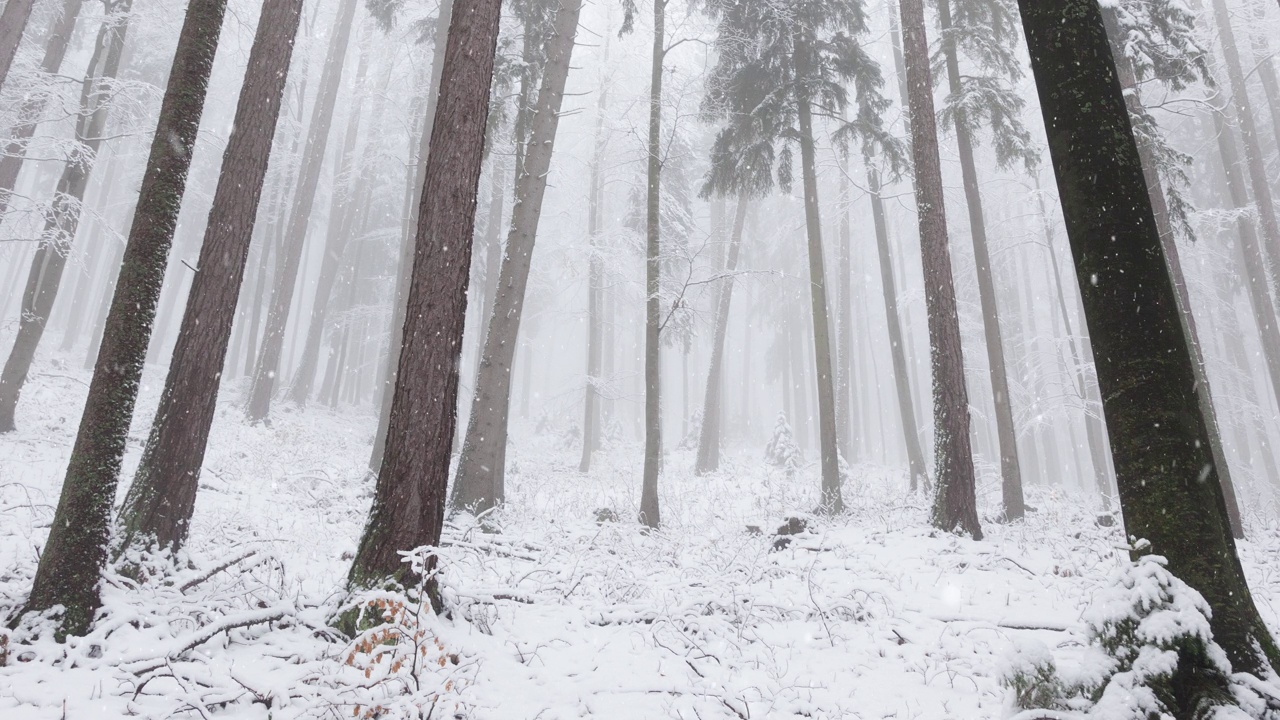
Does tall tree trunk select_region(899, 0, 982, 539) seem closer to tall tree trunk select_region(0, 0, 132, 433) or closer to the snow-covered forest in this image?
the snow-covered forest

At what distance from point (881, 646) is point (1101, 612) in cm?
176

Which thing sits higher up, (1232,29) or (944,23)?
(1232,29)

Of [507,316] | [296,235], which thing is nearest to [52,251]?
[296,235]

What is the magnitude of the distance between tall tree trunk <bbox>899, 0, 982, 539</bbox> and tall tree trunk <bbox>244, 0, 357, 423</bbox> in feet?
48.2

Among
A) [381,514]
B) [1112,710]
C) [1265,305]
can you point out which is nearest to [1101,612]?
[1112,710]

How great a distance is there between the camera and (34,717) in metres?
2.47

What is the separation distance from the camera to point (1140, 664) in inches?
96.5

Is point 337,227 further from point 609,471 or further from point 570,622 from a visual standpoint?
point 570,622

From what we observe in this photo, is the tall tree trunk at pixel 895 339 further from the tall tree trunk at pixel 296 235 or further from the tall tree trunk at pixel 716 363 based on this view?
the tall tree trunk at pixel 296 235

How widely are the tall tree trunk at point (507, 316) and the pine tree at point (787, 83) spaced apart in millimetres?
3628

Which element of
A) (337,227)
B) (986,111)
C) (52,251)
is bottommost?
(52,251)

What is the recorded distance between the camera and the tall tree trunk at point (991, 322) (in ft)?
32.3

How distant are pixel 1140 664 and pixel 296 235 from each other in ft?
63.4

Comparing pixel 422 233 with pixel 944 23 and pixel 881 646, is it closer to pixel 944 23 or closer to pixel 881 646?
pixel 881 646
